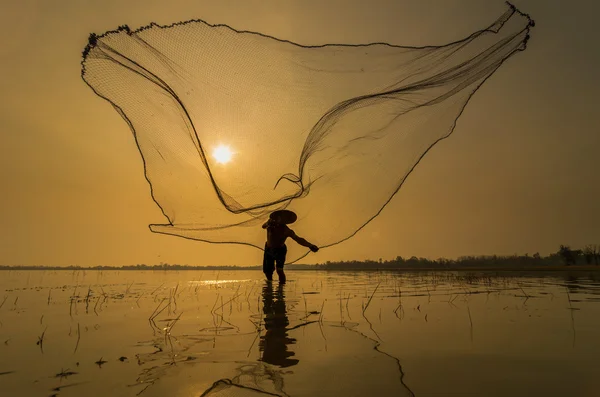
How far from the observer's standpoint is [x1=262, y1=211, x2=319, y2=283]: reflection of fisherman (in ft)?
39.0

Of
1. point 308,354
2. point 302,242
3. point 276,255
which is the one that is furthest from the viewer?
point 276,255

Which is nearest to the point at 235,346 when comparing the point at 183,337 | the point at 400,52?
the point at 183,337

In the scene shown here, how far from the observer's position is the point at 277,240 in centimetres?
1331

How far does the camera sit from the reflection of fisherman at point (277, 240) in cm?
1188

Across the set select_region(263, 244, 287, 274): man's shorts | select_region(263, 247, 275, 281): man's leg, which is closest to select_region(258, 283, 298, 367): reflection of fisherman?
select_region(263, 244, 287, 274): man's shorts

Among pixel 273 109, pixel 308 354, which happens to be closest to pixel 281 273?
pixel 273 109

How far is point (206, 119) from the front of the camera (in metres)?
9.47

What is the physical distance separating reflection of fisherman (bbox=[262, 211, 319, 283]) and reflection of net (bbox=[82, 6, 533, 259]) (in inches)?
50.8

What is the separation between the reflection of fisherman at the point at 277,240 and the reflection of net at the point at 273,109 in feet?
4.24

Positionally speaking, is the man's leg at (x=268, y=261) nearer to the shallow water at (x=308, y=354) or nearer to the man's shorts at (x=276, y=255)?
the man's shorts at (x=276, y=255)

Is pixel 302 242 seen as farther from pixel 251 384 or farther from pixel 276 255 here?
pixel 251 384

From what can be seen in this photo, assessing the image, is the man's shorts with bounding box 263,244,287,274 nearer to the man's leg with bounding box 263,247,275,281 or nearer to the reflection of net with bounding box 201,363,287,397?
the man's leg with bounding box 263,247,275,281

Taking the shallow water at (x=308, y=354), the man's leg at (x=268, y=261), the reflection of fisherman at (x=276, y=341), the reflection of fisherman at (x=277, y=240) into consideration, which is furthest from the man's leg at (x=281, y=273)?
the shallow water at (x=308, y=354)

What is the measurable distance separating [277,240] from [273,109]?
16.5 feet
